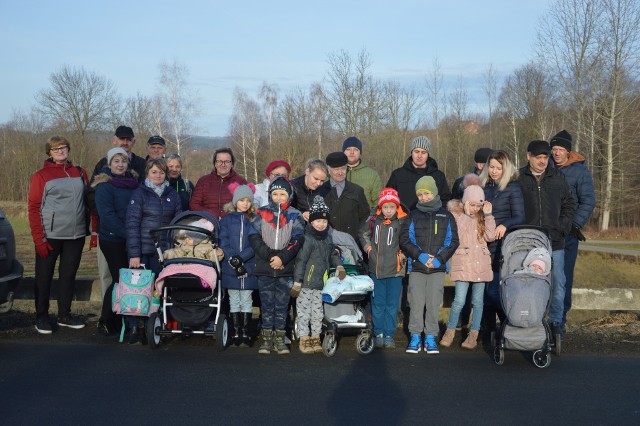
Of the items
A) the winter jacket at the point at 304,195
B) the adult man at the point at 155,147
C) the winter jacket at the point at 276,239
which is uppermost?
the adult man at the point at 155,147

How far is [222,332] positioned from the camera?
6652 millimetres

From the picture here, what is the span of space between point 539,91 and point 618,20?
38.1 feet

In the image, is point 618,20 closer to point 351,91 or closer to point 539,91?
point 539,91

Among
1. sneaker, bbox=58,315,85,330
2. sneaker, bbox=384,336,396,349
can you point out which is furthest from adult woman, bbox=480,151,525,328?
sneaker, bbox=58,315,85,330

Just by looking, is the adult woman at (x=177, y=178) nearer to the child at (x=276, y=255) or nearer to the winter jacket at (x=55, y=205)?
the winter jacket at (x=55, y=205)

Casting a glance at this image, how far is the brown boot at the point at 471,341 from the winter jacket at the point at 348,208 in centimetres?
168

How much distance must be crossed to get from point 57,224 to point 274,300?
2732mm

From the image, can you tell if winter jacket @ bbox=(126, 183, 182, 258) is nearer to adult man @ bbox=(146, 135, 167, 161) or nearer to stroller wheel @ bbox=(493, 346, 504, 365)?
adult man @ bbox=(146, 135, 167, 161)

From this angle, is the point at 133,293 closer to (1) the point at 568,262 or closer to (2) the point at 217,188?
(2) the point at 217,188

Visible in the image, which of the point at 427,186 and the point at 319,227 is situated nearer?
the point at 319,227

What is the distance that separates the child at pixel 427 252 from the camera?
6871mm

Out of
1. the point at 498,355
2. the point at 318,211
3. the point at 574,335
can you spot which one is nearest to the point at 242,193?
the point at 318,211

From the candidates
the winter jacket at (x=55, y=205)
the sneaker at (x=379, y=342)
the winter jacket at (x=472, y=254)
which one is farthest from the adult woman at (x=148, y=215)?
the winter jacket at (x=472, y=254)

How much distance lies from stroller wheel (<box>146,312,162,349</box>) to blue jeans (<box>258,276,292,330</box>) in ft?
3.55
